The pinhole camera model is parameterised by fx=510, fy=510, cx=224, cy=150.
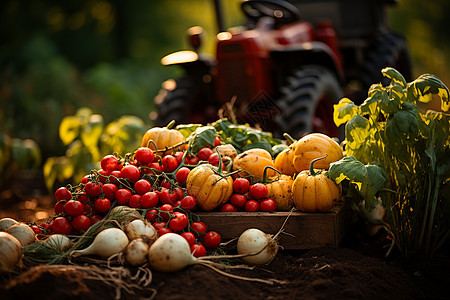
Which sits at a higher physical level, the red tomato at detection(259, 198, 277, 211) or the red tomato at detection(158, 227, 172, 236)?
the red tomato at detection(158, 227, 172, 236)

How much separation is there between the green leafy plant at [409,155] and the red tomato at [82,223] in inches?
55.1

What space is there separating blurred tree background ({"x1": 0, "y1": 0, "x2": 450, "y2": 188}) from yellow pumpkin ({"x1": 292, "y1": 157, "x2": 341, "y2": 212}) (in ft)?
18.7

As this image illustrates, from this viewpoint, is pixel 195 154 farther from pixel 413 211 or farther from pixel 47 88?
pixel 47 88

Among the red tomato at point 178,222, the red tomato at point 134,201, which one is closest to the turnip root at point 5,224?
the red tomato at point 134,201

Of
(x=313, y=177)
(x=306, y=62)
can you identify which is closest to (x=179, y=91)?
(x=306, y=62)

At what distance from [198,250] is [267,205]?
0.59 meters

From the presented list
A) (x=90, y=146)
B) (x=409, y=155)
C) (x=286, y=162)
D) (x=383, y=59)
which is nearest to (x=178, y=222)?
(x=286, y=162)

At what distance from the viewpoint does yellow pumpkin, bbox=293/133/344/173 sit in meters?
3.24

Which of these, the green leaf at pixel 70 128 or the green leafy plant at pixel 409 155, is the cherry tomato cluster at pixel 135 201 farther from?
the green leaf at pixel 70 128

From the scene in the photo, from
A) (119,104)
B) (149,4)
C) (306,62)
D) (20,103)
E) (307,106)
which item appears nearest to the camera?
(307,106)

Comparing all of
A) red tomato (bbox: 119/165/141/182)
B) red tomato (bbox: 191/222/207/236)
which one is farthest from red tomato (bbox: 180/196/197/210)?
red tomato (bbox: 119/165/141/182)

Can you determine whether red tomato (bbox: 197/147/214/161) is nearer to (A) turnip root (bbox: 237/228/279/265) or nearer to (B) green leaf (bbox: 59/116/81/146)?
(A) turnip root (bbox: 237/228/279/265)

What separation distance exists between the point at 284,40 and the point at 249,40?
0.79 meters

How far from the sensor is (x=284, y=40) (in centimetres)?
618
